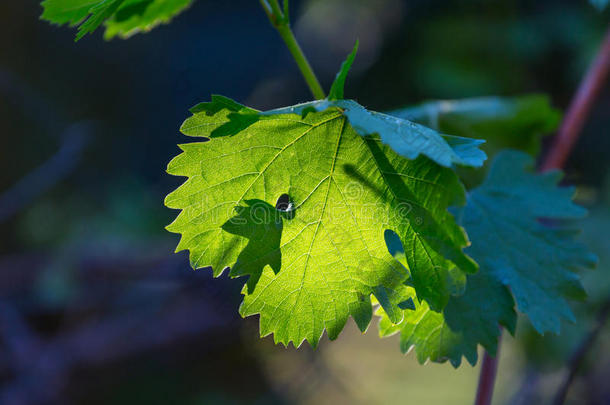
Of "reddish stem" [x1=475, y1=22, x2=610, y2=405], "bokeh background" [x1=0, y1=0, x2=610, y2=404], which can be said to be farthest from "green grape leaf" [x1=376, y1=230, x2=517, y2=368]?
"bokeh background" [x1=0, y1=0, x2=610, y2=404]

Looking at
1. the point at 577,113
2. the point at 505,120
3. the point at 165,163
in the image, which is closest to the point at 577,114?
the point at 577,113

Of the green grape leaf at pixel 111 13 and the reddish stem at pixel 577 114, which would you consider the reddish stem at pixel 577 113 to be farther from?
the green grape leaf at pixel 111 13

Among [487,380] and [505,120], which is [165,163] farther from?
[487,380]

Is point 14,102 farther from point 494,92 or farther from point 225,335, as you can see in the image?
point 494,92

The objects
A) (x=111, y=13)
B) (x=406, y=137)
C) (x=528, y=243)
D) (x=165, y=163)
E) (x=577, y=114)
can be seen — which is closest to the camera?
(x=406, y=137)

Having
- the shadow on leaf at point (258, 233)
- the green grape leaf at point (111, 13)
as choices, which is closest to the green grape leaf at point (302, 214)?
the shadow on leaf at point (258, 233)

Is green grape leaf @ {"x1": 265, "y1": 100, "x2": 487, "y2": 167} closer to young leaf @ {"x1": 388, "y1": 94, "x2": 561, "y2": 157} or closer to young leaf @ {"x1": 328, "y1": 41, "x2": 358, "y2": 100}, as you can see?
young leaf @ {"x1": 328, "y1": 41, "x2": 358, "y2": 100}

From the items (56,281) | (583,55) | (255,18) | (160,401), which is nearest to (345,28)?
(255,18)
